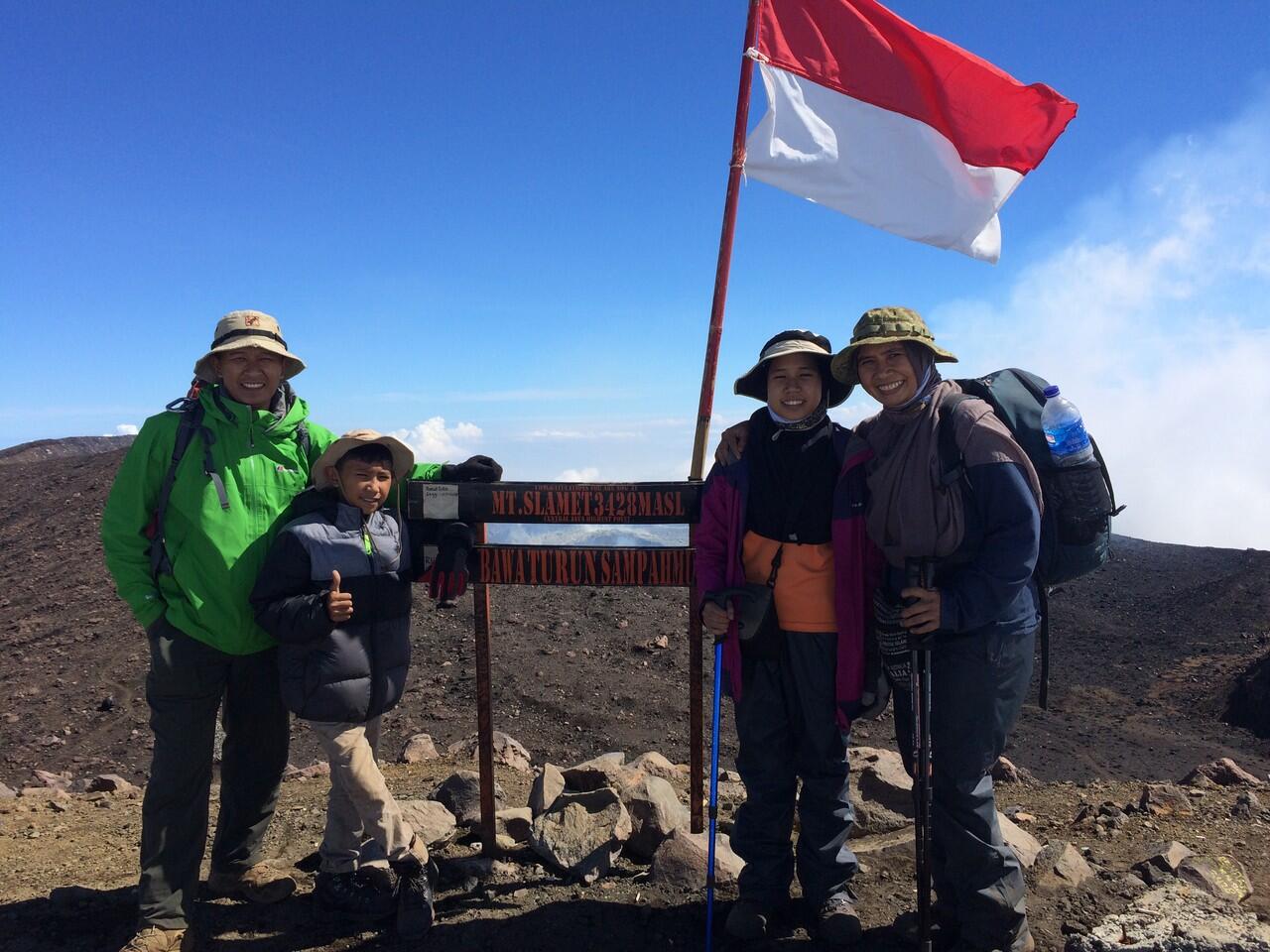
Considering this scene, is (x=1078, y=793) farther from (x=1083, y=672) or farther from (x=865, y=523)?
(x=1083, y=672)

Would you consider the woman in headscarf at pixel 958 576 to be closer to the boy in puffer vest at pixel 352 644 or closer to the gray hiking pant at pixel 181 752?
the boy in puffer vest at pixel 352 644

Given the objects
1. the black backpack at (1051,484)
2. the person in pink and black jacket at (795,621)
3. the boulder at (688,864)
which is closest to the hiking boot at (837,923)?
the person in pink and black jacket at (795,621)

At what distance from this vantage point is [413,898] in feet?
13.6

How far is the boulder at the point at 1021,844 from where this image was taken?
4503 mm

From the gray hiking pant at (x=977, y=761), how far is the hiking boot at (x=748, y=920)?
858 millimetres

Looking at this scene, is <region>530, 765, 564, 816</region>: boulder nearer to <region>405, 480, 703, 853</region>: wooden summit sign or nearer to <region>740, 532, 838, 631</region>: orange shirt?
<region>405, 480, 703, 853</region>: wooden summit sign

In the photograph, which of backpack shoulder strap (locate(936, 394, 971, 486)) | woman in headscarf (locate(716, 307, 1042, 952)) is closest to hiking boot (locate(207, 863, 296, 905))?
woman in headscarf (locate(716, 307, 1042, 952))

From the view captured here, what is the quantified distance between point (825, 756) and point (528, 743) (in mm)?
6059

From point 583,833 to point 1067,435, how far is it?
3229 mm

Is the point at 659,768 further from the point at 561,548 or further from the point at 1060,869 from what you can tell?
the point at 1060,869

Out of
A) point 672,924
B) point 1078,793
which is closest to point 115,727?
point 672,924

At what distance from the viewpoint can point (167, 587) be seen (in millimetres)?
3941

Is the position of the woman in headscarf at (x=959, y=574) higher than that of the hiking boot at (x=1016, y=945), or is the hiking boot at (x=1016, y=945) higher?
the woman in headscarf at (x=959, y=574)

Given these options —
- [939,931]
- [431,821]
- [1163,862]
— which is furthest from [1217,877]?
[431,821]
